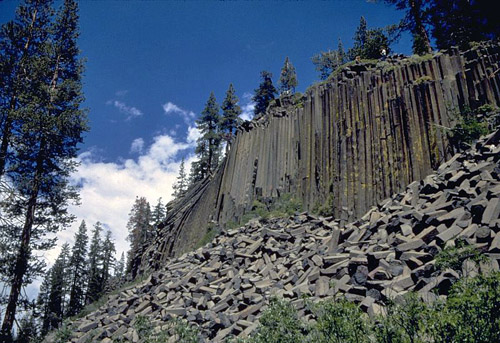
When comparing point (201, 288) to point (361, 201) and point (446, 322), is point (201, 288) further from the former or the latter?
point (446, 322)

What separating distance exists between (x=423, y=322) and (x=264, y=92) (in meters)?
38.8

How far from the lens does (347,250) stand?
8039mm

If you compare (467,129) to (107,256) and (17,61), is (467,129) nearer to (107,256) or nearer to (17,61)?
(17,61)

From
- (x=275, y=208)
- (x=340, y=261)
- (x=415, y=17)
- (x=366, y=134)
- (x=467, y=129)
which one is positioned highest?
(x=415, y=17)

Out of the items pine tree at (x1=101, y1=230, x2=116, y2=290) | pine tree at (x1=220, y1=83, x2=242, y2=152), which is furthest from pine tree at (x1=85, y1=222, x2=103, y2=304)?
pine tree at (x1=220, y1=83, x2=242, y2=152)

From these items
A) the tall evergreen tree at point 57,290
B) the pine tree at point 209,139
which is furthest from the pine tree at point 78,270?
the pine tree at point 209,139

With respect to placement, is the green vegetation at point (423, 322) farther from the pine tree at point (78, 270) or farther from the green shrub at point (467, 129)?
the pine tree at point (78, 270)

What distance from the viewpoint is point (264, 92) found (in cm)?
4016

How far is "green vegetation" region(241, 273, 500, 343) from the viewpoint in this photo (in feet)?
9.56

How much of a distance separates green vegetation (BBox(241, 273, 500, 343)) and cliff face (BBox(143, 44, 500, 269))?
6.99m

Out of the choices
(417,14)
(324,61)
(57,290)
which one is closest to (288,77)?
(324,61)

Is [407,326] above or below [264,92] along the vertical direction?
below

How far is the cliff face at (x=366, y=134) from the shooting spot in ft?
32.7

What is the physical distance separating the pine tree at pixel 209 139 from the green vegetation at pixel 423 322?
35.6m
